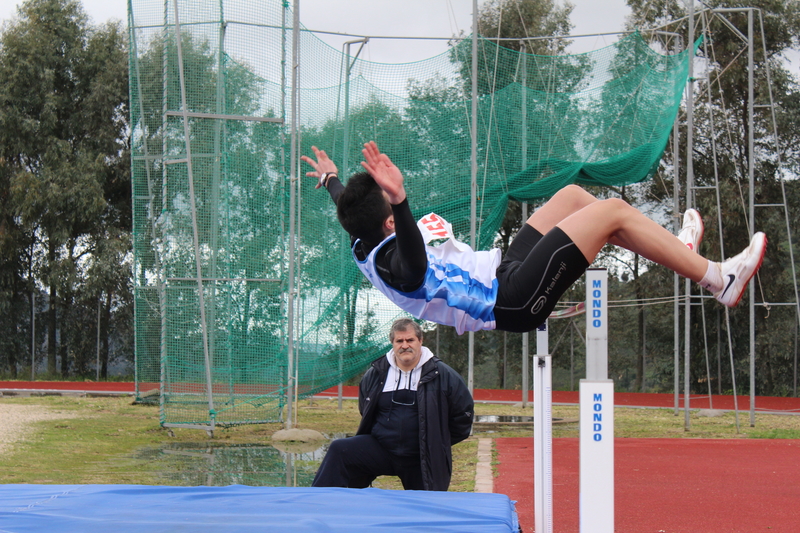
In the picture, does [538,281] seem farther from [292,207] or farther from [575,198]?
[292,207]

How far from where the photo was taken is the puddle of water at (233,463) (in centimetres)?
574

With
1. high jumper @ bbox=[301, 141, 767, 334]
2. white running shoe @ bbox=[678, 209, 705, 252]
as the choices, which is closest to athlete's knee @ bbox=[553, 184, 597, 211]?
high jumper @ bbox=[301, 141, 767, 334]

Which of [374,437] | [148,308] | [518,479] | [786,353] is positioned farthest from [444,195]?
[786,353]

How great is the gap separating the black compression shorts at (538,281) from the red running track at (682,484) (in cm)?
230

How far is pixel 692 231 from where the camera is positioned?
3.14 metres

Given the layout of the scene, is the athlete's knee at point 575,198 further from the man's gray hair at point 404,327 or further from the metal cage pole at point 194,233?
the metal cage pole at point 194,233

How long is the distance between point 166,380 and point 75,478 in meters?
2.72

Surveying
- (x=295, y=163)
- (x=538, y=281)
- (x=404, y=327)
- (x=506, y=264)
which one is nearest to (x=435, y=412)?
(x=404, y=327)

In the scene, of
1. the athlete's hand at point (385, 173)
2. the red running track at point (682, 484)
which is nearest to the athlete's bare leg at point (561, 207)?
the athlete's hand at point (385, 173)

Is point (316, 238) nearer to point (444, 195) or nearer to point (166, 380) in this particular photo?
point (444, 195)

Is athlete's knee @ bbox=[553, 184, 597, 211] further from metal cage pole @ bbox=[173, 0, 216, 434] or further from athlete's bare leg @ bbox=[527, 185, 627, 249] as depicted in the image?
metal cage pole @ bbox=[173, 0, 216, 434]

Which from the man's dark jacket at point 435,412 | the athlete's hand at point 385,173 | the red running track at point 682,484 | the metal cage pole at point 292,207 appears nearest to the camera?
the athlete's hand at point 385,173

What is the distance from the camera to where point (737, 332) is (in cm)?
1703

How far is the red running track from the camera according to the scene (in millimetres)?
4895
